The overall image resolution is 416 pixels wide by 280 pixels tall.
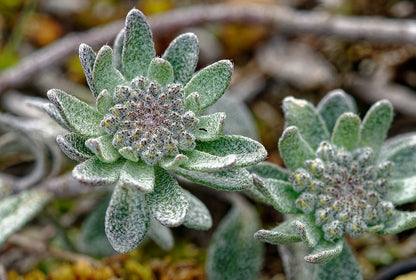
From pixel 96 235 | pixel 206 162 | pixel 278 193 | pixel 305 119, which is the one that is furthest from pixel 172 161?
pixel 96 235

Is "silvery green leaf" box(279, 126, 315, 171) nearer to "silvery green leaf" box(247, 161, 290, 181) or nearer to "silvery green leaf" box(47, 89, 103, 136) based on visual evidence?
"silvery green leaf" box(247, 161, 290, 181)

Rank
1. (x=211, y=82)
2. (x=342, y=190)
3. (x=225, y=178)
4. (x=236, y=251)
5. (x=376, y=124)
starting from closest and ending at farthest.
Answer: (x=225, y=178), (x=211, y=82), (x=342, y=190), (x=376, y=124), (x=236, y=251)

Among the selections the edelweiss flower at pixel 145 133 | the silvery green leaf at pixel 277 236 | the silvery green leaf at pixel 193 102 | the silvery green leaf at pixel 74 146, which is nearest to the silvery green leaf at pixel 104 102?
the edelweiss flower at pixel 145 133

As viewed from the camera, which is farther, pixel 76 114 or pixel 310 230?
pixel 310 230

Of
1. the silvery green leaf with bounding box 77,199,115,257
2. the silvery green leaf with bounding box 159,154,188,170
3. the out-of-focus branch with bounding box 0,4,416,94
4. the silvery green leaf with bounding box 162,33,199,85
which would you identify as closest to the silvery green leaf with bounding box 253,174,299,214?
the silvery green leaf with bounding box 159,154,188,170

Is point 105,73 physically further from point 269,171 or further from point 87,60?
point 269,171

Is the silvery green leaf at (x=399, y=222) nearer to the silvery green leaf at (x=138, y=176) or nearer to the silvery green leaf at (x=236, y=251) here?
the silvery green leaf at (x=236, y=251)
